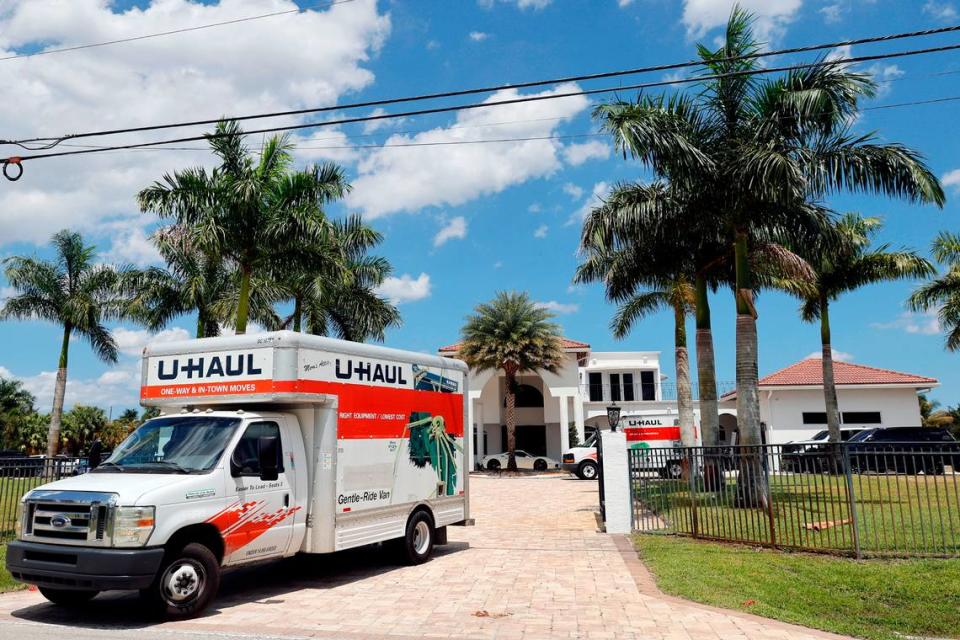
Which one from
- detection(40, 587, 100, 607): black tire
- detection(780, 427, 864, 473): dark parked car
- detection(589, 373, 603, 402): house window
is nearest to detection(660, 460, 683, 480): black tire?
detection(780, 427, 864, 473): dark parked car

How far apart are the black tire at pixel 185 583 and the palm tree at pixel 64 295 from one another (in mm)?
26603

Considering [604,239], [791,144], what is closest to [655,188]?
[604,239]

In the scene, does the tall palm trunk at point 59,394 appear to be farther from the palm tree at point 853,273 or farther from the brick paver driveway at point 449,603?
the palm tree at point 853,273

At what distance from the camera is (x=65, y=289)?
106 feet

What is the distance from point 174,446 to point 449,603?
362 cm

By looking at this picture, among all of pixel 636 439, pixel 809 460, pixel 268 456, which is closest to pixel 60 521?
pixel 268 456

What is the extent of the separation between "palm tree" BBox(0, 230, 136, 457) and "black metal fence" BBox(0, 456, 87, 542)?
1955 centimetres

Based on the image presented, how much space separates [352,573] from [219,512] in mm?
3086

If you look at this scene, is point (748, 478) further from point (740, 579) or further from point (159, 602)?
point (159, 602)

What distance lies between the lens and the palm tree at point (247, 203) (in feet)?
63.2

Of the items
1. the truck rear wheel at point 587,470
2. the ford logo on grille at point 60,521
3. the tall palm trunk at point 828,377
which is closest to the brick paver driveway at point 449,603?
the ford logo on grille at point 60,521

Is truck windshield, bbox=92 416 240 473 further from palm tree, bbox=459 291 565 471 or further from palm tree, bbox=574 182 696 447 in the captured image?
palm tree, bbox=459 291 565 471

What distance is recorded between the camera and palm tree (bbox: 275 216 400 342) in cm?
2561

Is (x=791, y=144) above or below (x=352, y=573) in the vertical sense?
above
